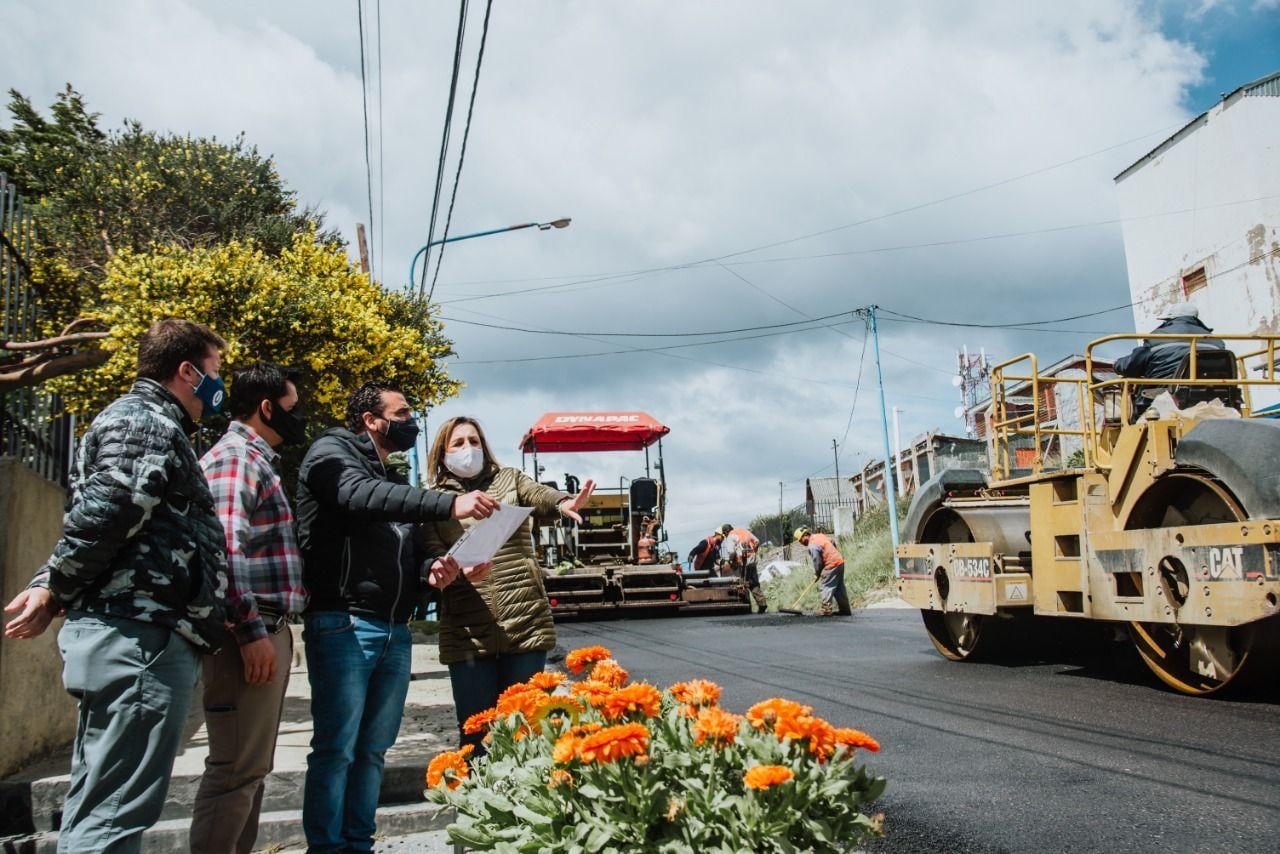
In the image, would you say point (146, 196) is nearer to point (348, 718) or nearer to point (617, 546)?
point (617, 546)

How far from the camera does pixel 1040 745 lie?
17.1 ft

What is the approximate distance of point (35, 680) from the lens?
184 inches

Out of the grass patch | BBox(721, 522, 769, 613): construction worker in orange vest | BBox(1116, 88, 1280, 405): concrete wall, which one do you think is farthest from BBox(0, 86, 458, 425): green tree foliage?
BBox(1116, 88, 1280, 405): concrete wall

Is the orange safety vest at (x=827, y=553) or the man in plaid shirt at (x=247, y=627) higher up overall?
the orange safety vest at (x=827, y=553)

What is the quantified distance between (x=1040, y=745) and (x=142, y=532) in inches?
174

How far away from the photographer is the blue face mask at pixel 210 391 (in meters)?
2.96

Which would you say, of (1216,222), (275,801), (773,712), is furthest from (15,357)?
(1216,222)

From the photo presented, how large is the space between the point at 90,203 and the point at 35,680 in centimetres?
1113

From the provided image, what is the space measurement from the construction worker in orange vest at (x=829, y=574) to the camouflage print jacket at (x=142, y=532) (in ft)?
46.1

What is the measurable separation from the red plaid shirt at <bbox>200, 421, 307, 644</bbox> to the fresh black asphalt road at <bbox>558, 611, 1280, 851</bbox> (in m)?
2.33

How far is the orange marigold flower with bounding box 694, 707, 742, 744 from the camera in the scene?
2088mm

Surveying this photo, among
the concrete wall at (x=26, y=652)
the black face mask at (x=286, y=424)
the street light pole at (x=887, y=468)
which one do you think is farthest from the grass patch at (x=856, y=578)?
the black face mask at (x=286, y=424)

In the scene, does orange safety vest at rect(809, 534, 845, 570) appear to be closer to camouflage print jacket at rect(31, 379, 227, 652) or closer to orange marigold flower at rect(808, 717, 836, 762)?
camouflage print jacket at rect(31, 379, 227, 652)

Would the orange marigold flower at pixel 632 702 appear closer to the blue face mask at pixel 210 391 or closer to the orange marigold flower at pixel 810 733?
the orange marigold flower at pixel 810 733
